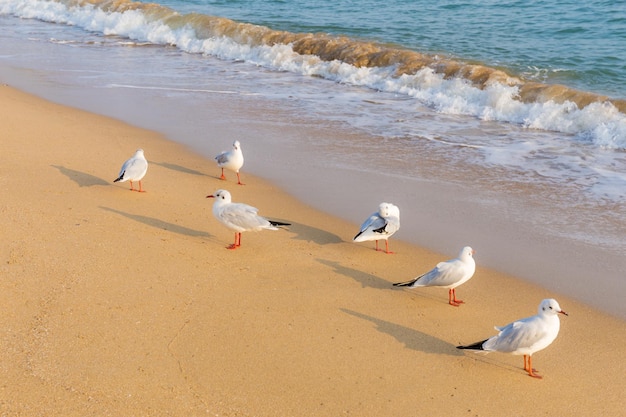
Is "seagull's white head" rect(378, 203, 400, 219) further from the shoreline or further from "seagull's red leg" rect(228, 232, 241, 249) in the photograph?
"seagull's red leg" rect(228, 232, 241, 249)

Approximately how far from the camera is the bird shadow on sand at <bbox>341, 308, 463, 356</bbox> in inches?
200

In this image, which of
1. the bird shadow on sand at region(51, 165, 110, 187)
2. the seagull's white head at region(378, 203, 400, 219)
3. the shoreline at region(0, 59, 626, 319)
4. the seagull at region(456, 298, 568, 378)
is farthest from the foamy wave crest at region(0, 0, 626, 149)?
the bird shadow on sand at region(51, 165, 110, 187)

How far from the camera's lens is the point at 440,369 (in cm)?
483

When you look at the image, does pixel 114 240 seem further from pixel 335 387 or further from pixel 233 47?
pixel 233 47

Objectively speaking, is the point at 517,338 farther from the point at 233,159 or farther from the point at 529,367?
the point at 233,159

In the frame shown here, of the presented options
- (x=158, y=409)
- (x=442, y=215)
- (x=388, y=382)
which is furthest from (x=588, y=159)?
(x=158, y=409)

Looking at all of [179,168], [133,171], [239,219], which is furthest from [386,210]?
[179,168]

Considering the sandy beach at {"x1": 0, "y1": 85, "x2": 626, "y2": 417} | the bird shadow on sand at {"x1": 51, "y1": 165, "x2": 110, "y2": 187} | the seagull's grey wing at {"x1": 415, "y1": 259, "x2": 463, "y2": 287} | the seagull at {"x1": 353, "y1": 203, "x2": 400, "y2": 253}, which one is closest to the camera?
the sandy beach at {"x1": 0, "y1": 85, "x2": 626, "y2": 417}

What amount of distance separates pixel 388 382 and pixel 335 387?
1.20ft

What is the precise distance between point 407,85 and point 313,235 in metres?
8.90

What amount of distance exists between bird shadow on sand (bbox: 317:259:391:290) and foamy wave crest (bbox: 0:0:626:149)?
6.21 m

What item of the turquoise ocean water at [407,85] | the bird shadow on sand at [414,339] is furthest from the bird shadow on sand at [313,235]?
the bird shadow on sand at [414,339]

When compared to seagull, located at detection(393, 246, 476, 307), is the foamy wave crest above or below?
above

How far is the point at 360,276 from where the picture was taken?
20.5ft
